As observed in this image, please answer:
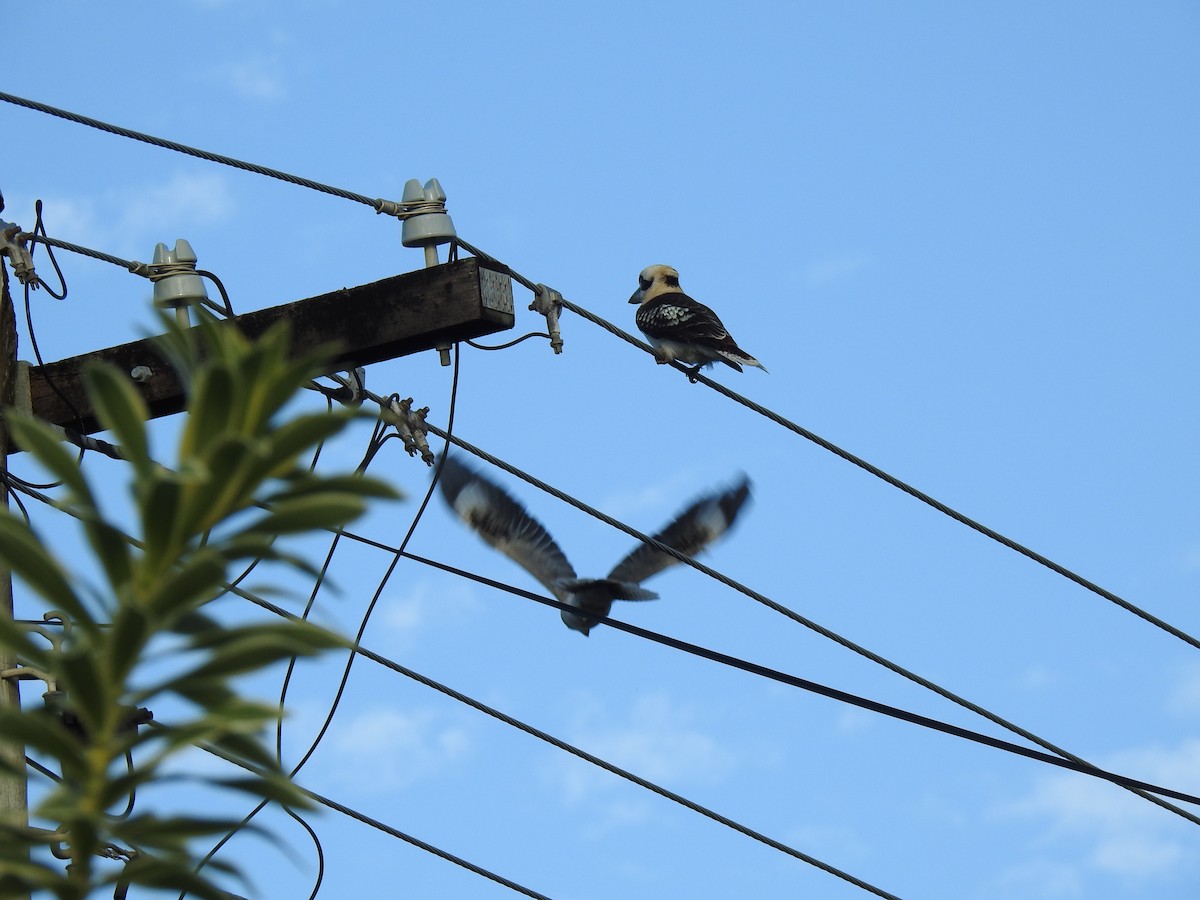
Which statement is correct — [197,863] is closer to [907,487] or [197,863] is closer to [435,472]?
[435,472]

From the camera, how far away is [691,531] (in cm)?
789

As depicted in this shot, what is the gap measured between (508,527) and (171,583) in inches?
241

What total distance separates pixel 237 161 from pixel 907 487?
2883 mm

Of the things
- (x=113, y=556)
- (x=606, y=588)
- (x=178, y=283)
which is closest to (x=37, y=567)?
(x=113, y=556)

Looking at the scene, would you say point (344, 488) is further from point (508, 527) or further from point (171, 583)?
point (508, 527)

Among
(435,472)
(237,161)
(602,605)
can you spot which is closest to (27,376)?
(237,161)

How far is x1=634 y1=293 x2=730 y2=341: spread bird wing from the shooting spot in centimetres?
900

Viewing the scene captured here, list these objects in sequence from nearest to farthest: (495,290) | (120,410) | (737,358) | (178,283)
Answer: (120,410) < (495,290) < (178,283) < (737,358)

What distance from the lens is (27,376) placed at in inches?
225

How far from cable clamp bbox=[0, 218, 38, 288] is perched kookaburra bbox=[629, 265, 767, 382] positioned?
3.60 metres

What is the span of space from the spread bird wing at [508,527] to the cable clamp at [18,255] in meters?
2.44

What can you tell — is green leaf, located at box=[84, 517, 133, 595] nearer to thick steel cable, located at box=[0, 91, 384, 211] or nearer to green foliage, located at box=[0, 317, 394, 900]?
green foliage, located at box=[0, 317, 394, 900]

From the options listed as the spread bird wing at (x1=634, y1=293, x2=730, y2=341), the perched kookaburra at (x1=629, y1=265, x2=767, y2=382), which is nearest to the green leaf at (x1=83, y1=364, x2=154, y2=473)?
the perched kookaburra at (x1=629, y1=265, x2=767, y2=382)

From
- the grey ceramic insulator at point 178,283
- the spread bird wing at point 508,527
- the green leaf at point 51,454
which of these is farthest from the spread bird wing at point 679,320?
the green leaf at point 51,454
